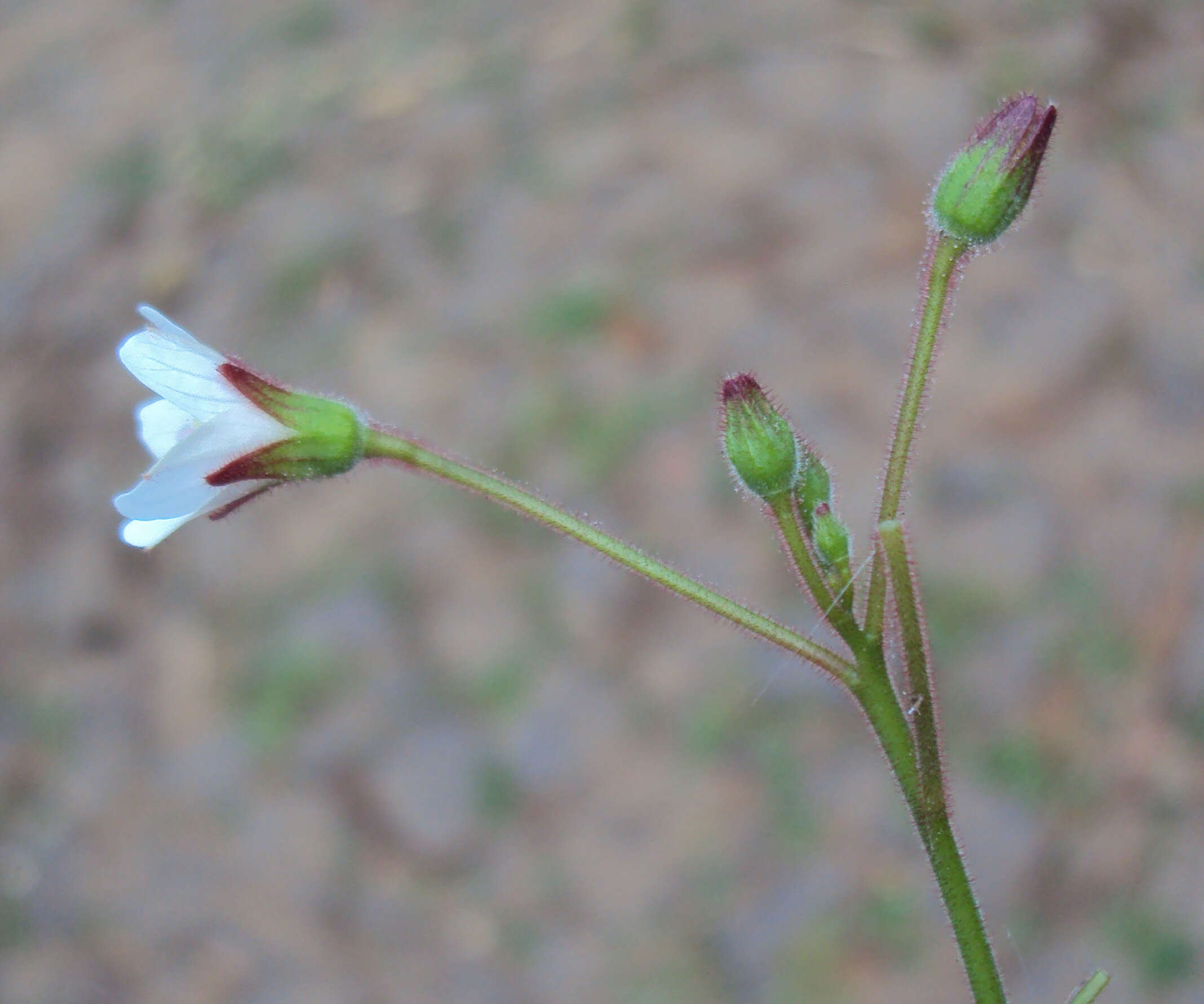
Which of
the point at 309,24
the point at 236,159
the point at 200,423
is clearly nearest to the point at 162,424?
the point at 200,423

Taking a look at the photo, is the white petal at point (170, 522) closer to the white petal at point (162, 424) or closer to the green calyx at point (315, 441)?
the green calyx at point (315, 441)

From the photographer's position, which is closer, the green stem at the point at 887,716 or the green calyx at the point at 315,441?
the green stem at the point at 887,716

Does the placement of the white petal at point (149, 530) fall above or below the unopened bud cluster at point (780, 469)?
below

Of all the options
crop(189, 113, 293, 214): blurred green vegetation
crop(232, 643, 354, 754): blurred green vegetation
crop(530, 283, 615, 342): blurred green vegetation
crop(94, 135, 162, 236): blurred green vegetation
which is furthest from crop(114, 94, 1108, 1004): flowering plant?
crop(94, 135, 162, 236): blurred green vegetation

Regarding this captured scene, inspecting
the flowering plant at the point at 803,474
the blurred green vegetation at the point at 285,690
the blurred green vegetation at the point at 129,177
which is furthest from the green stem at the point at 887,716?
the blurred green vegetation at the point at 129,177

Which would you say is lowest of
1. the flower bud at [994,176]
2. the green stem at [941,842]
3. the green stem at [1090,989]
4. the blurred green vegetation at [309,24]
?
the green stem at [1090,989]

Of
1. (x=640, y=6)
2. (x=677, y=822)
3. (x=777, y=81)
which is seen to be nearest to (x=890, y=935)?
(x=677, y=822)
